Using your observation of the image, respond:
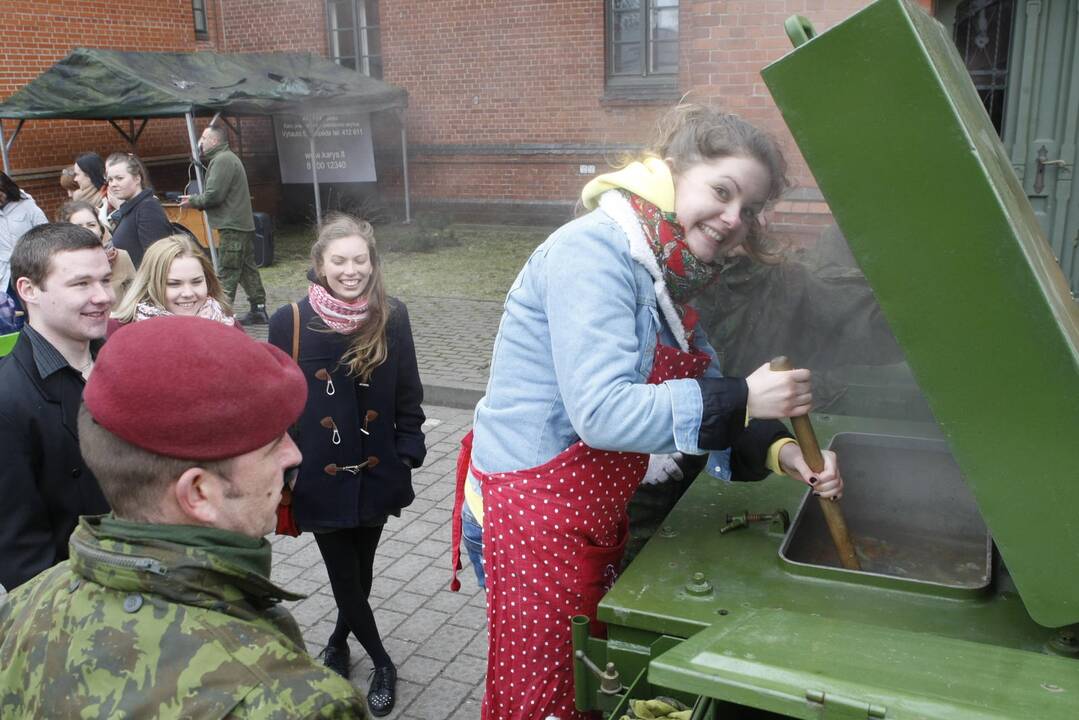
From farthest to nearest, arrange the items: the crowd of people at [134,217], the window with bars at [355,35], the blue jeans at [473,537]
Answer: the window with bars at [355,35], the crowd of people at [134,217], the blue jeans at [473,537]

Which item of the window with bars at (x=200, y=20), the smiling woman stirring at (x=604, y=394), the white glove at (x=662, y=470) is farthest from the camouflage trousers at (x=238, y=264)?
the window with bars at (x=200, y=20)

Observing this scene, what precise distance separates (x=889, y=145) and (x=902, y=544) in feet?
4.33

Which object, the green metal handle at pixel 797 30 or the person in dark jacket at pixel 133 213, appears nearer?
the green metal handle at pixel 797 30

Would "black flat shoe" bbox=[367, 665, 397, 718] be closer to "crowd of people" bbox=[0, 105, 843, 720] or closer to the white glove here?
"crowd of people" bbox=[0, 105, 843, 720]

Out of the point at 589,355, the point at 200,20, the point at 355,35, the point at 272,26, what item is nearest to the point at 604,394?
the point at 589,355

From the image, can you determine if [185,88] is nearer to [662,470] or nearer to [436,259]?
[436,259]

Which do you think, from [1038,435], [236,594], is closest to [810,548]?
[1038,435]

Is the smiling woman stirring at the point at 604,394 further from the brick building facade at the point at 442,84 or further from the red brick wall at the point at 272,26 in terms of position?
the red brick wall at the point at 272,26

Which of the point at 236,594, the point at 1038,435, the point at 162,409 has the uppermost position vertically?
the point at 162,409

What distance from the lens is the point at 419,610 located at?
4.07 metres

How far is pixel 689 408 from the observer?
5.61 feet

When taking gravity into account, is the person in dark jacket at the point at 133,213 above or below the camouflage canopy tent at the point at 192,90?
below

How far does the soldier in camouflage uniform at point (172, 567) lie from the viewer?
1178mm

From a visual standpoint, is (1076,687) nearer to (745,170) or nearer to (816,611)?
(816,611)
